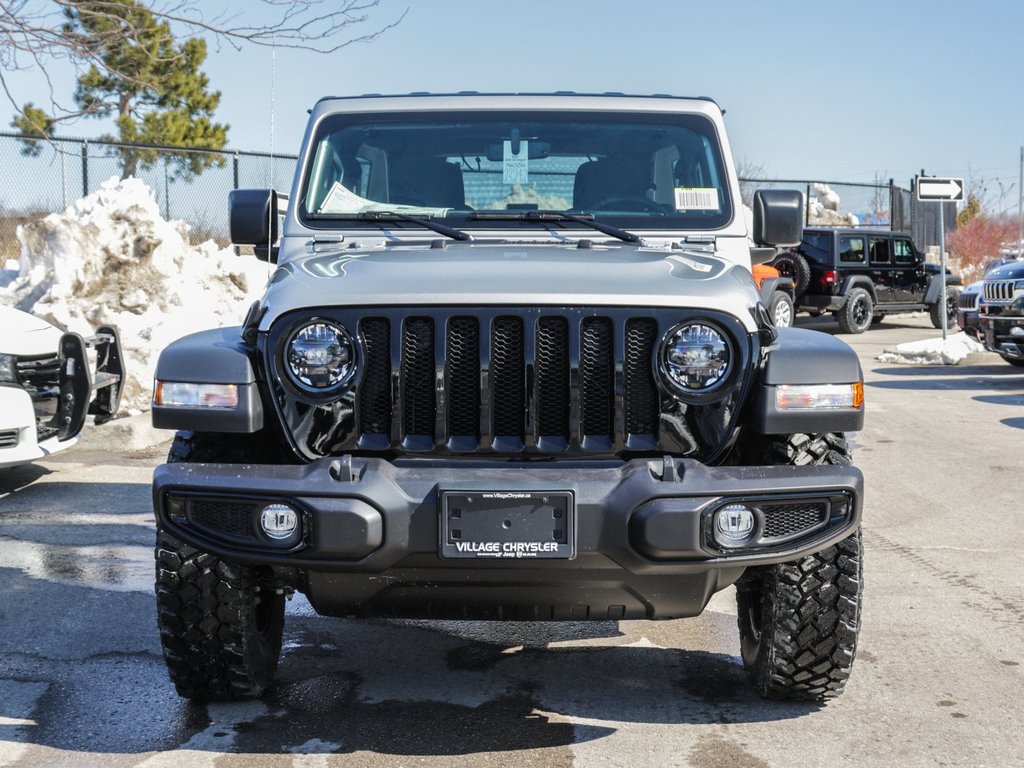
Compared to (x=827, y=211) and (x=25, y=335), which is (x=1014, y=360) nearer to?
(x=25, y=335)

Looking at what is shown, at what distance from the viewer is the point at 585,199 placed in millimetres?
4992

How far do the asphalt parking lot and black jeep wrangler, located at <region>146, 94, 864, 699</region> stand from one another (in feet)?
0.82

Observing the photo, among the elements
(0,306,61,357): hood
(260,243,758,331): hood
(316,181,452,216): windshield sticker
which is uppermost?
(316,181,452,216): windshield sticker

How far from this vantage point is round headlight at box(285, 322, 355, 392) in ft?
12.3

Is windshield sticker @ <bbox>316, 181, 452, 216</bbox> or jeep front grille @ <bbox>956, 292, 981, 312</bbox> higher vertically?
windshield sticker @ <bbox>316, 181, 452, 216</bbox>

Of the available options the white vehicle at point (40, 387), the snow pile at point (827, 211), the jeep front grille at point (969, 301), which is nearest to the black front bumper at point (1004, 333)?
the jeep front grille at point (969, 301)

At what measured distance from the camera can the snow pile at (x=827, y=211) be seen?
113 ft

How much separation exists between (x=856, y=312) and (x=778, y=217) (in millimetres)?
18643

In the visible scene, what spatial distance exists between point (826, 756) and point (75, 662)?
266 cm

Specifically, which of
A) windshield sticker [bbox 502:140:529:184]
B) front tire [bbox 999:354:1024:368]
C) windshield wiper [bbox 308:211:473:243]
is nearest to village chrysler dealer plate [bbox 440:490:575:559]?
windshield wiper [bbox 308:211:473:243]

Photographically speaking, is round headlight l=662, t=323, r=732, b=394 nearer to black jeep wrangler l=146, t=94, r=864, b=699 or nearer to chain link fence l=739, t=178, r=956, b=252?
black jeep wrangler l=146, t=94, r=864, b=699

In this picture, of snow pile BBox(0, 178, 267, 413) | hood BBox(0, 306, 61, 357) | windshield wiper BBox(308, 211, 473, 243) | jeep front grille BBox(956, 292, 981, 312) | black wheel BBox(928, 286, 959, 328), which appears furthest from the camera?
black wheel BBox(928, 286, 959, 328)

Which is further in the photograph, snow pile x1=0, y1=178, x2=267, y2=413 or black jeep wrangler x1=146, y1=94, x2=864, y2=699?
snow pile x1=0, y1=178, x2=267, y2=413

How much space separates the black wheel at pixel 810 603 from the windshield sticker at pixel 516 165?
67.5 inches
